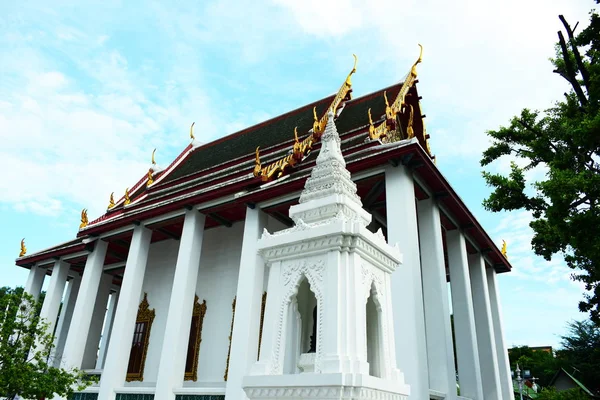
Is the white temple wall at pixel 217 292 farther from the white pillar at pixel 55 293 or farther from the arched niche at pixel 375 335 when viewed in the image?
the arched niche at pixel 375 335

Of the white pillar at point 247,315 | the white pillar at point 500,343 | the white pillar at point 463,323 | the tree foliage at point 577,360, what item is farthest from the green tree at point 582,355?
the white pillar at point 247,315

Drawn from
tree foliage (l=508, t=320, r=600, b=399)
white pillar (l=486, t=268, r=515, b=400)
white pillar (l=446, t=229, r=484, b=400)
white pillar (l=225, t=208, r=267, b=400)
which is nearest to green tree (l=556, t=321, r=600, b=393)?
tree foliage (l=508, t=320, r=600, b=399)

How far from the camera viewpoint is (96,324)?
540 inches

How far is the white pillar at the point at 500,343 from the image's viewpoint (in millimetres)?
10914

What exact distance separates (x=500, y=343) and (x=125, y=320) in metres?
8.72

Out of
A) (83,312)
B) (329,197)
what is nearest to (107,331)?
(83,312)

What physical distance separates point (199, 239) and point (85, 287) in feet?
10.8

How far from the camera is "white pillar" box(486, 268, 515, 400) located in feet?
35.8

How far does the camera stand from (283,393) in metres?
3.30

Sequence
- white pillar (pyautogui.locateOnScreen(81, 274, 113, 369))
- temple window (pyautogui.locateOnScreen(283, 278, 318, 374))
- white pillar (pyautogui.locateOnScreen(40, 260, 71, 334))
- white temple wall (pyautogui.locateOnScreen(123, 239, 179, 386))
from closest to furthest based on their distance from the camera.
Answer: temple window (pyautogui.locateOnScreen(283, 278, 318, 374)), white temple wall (pyautogui.locateOnScreen(123, 239, 179, 386)), white pillar (pyautogui.locateOnScreen(40, 260, 71, 334)), white pillar (pyautogui.locateOnScreen(81, 274, 113, 369))

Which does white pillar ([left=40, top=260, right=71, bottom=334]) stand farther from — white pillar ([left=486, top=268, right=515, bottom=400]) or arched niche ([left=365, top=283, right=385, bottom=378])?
white pillar ([left=486, top=268, right=515, bottom=400])

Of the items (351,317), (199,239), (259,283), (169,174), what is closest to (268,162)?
(199,239)

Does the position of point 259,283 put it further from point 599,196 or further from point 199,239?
point 599,196

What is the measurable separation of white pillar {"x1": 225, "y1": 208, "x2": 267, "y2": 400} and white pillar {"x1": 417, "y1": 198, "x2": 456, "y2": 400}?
2838 mm
